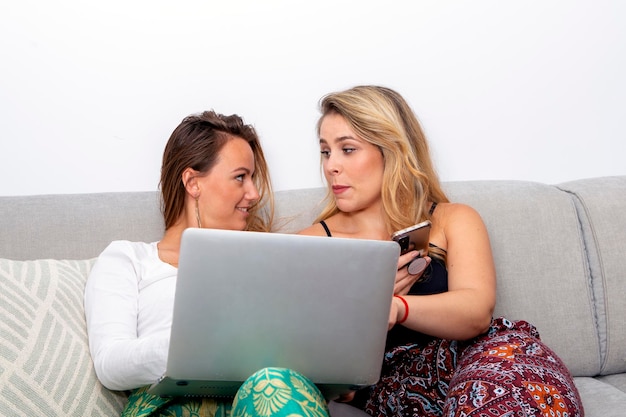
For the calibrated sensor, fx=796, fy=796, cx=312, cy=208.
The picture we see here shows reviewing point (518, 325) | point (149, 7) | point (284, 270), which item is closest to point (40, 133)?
point (149, 7)

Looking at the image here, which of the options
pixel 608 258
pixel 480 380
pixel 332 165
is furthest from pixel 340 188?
pixel 608 258

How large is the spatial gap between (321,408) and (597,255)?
1.19 metres

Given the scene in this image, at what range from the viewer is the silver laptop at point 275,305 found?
49.3 inches

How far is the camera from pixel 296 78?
7.66ft

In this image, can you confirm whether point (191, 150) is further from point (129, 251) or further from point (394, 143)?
point (394, 143)

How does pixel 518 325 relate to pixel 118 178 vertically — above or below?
below

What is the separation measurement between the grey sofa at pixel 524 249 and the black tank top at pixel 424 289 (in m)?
0.26

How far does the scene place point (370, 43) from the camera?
2.39 meters

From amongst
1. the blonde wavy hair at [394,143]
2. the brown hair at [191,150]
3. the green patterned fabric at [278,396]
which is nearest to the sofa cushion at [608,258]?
the blonde wavy hair at [394,143]

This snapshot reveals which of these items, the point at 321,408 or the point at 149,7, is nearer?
the point at 321,408

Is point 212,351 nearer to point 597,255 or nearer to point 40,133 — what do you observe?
point 40,133

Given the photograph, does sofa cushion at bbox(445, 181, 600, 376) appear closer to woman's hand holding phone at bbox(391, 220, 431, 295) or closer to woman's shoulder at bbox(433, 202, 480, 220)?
woman's shoulder at bbox(433, 202, 480, 220)

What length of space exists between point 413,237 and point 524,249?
1.70ft

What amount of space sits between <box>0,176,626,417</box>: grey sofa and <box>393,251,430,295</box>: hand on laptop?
397 millimetres
